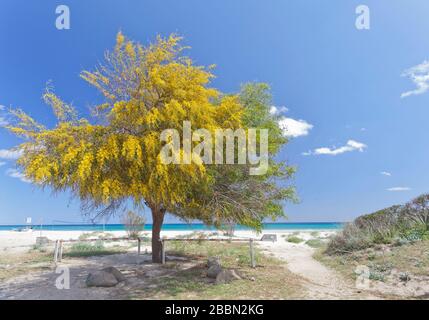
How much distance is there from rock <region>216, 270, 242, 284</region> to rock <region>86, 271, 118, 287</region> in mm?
3089

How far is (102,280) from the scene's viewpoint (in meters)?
10.3

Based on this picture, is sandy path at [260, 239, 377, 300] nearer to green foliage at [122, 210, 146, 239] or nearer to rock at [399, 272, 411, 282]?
rock at [399, 272, 411, 282]

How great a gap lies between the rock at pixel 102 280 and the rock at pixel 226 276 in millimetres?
3089

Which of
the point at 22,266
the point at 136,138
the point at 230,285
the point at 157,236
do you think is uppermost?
the point at 136,138

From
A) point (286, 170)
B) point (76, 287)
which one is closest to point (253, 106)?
point (286, 170)

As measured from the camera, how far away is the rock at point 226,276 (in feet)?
34.4

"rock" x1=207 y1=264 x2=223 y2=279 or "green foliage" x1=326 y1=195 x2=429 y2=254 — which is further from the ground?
"green foliage" x1=326 y1=195 x2=429 y2=254

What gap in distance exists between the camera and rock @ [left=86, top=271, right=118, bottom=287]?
10.2 meters

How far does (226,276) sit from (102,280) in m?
3.70

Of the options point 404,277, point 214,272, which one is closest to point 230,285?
point 214,272

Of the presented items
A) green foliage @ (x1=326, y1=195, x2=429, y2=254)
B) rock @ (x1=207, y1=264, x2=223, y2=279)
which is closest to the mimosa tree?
rock @ (x1=207, y1=264, x2=223, y2=279)

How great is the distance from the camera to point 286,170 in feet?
44.4

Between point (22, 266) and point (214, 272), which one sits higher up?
point (214, 272)

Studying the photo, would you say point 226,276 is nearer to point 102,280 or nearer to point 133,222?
point 102,280
